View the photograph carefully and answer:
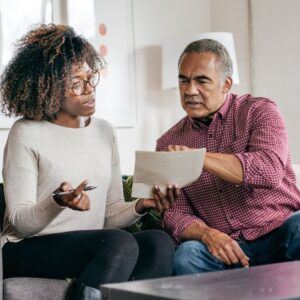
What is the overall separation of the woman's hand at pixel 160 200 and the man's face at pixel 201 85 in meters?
0.44

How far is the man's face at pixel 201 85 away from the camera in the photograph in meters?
2.51

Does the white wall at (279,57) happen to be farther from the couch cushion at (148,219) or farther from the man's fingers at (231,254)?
the man's fingers at (231,254)

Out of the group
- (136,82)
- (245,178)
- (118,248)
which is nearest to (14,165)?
(118,248)

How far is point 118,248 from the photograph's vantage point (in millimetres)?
1953

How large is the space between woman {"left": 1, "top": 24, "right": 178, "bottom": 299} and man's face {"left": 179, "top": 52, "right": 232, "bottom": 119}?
1.02ft

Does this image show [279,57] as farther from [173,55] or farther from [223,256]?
[223,256]

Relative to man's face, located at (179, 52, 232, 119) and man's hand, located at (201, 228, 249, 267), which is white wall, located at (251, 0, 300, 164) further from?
man's hand, located at (201, 228, 249, 267)

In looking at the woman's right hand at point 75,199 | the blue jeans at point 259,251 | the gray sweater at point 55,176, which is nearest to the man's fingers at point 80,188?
the woman's right hand at point 75,199

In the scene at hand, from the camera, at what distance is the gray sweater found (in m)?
2.05

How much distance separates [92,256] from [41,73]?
631mm

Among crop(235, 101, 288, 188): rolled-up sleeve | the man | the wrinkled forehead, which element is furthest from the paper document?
the wrinkled forehead

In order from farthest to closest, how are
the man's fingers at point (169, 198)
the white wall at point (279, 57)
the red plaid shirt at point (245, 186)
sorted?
the white wall at point (279, 57)
the red plaid shirt at point (245, 186)
the man's fingers at point (169, 198)

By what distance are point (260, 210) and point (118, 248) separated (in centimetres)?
65

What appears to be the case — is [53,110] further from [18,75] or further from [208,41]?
[208,41]
